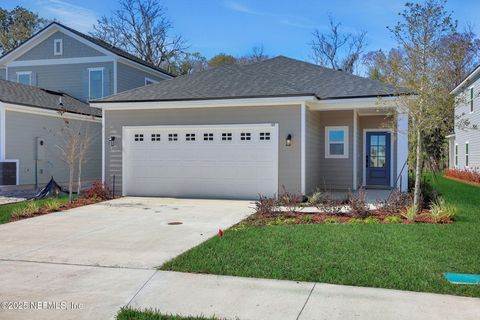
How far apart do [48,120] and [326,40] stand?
3033 centimetres

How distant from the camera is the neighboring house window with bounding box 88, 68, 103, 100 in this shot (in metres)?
21.7

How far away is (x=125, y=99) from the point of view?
549 inches

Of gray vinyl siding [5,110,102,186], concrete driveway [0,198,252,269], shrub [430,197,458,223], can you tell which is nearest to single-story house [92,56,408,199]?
concrete driveway [0,198,252,269]

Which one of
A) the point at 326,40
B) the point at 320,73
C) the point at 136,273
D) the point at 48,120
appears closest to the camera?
the point at 136,273

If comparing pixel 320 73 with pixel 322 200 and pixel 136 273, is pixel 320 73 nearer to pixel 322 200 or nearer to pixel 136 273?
pixel 322 200

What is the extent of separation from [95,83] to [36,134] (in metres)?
5.45

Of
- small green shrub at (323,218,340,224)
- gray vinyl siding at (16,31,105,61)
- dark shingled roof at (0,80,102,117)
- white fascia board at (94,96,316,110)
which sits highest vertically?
gray vinyl siding at (16,31,105,61)

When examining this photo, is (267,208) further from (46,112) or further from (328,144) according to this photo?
(46,112)

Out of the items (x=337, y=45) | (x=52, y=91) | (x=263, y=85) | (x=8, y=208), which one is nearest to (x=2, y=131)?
(x=8, y=208)

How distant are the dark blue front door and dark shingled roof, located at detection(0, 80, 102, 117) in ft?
38.8

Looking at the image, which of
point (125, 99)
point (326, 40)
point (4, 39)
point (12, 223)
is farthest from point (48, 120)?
point (326, 40)

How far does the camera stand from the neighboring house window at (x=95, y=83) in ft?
71.2

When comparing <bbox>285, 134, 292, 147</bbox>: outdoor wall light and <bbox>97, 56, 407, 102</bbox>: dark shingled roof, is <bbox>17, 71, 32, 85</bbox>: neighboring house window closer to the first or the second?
<bbox>97, 56, 407, 102</bbox>: dark shingled roof

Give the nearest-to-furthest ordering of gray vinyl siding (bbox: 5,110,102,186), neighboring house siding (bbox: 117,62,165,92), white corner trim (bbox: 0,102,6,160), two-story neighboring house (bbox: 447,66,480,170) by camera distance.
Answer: white corner trim (bbox: 0,102,6,160) < gray vinyl siding (bbox: 5,110,102,186) < neighboring house siding (bbox: 117,62,165,92) < two-story neighboring house (bbox: 447,66,480,170)
